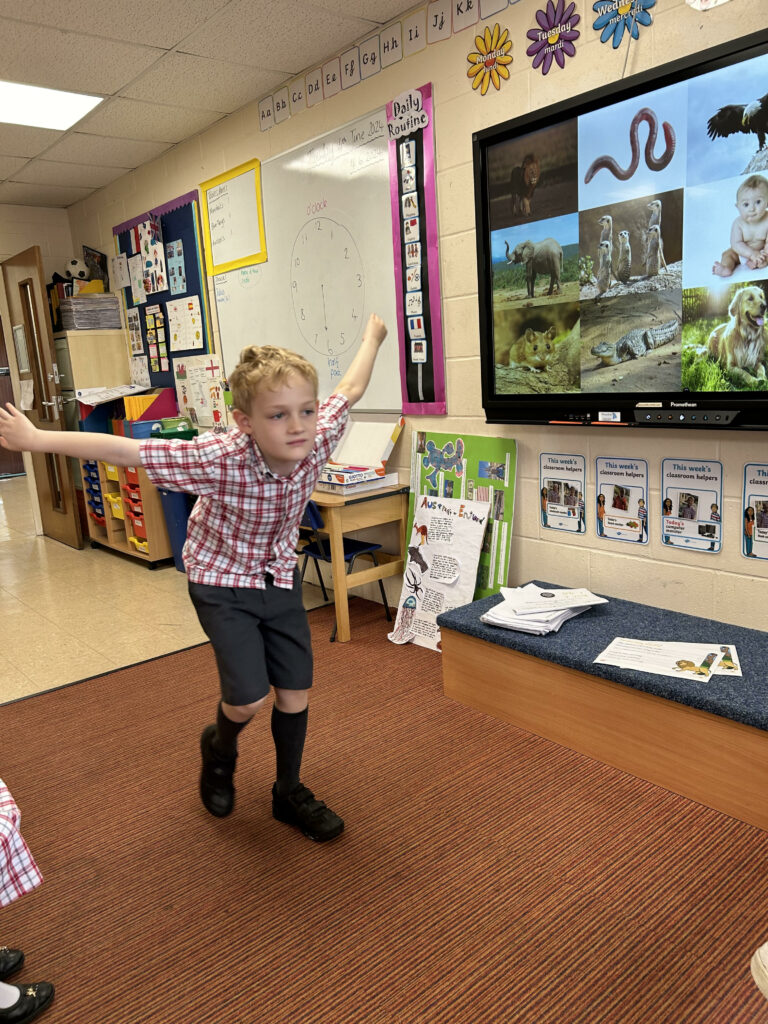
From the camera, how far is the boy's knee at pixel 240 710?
70.4 inches

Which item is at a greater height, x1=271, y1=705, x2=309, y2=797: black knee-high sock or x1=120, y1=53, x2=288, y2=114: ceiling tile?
x1=120, y1=53, x2=288, y2=114: ceiling tile

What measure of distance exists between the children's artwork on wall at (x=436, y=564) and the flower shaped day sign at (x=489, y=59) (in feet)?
5.08

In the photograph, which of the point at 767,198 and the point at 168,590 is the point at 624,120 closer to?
the point at 767,198

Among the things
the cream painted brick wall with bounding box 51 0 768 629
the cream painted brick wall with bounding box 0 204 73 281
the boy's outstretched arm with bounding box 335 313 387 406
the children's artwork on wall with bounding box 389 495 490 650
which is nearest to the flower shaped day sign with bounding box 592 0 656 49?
the cream painted brick wall with bounding box 51 0 768 629

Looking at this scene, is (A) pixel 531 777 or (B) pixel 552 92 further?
(B) pixel 552 92

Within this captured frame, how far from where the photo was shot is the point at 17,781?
230cm

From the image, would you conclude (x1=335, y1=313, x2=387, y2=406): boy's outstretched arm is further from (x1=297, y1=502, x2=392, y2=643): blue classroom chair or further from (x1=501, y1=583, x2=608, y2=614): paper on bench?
(x1=297, y1=502, x2=392, y2=643): blue classroom chair

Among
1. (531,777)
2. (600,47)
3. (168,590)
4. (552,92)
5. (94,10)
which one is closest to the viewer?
(531,777)

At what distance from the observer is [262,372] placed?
1575 mm

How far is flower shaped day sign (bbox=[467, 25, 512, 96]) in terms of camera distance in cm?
258

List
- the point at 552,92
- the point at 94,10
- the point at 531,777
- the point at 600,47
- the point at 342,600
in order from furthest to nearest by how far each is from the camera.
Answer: the point at 342,600 < the point at 94,10 < the point at 552,92 < the point at 600,47 < the point at 531,777

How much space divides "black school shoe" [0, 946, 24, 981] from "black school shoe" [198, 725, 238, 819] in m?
0.56

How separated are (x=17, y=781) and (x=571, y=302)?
92.0 inches

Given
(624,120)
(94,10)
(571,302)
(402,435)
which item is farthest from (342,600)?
(94,10)
